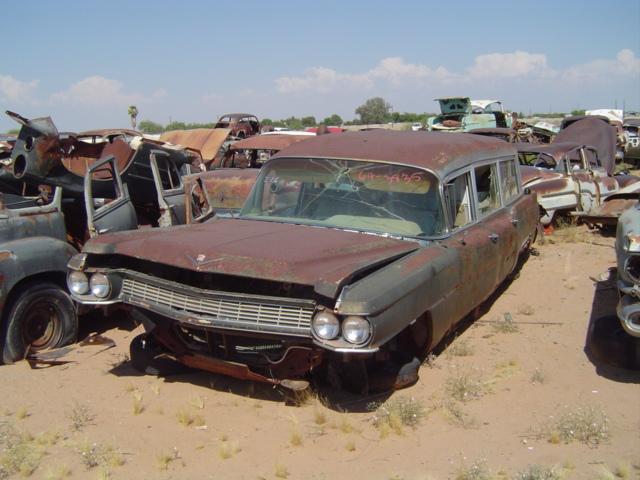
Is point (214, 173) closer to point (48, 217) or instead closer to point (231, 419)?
point (48, 217)

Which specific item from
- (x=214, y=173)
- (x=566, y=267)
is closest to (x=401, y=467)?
(x=566, y=267)

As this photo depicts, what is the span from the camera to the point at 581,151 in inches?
481

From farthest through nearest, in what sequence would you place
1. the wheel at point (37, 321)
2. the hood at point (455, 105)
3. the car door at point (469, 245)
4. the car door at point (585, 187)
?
1. the hood at point (455, 105)
2. the car door at point (585, 187)
3. the wheel at point (37, 321)
4. the car door at point (469, 245)

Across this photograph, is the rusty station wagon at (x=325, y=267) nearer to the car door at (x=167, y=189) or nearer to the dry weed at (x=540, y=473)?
the dry weed at (x=540, y=473)

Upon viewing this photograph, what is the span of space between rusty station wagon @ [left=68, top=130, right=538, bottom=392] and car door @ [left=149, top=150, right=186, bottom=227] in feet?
4.49

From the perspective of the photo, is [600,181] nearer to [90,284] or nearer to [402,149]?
[402,149]

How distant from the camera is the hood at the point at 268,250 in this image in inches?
159

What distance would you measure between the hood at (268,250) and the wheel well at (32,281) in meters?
1.15

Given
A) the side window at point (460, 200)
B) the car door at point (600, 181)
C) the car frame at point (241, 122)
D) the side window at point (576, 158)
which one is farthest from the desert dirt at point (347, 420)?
the car frame at point (241, 122)

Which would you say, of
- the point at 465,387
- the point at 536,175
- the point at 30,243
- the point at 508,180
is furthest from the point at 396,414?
the point at 536,175

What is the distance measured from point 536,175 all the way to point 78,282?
28.2 ft

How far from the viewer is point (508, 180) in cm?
734

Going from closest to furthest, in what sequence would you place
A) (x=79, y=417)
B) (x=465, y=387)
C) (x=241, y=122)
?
(x=79, y=417)
(x=465, y=387)
(x=241, y=122)

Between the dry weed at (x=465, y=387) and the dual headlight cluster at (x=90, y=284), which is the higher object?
the dual headlight cluster at (x=90, y=284)
